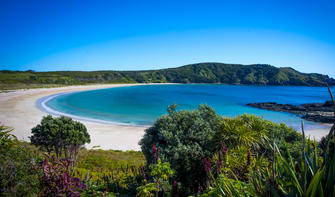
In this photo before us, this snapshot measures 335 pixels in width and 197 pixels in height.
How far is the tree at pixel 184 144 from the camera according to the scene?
6.21 m

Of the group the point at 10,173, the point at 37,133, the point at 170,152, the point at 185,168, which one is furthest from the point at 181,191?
the point at 37,133

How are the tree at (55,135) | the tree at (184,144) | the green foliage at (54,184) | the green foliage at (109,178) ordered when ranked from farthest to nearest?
the tree at (55,135) → the tree at (184,144) → the green foliage at (109,178) → the green foliage at (54,184)

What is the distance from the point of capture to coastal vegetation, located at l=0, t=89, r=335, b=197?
2.19 meters

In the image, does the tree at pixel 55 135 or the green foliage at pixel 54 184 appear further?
the tree at pixel 55 135

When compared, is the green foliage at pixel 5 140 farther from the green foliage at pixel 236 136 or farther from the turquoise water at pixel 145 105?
the turquoise water at pixel 145 105

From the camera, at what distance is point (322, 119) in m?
35.4

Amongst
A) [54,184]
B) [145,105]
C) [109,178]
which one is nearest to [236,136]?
[109,178]

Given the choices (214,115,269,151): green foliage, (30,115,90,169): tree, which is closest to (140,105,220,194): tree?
(214,115,269,151): green foliage

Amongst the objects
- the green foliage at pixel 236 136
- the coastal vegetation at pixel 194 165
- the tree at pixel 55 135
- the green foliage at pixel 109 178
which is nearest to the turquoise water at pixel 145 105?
the tree at pixel 55 135

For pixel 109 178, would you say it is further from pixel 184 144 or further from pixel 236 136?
pixel 236 136

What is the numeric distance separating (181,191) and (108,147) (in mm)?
14944

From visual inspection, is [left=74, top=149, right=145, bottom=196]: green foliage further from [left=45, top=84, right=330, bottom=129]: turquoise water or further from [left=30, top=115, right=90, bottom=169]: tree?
[left=45, top=84, right=330, bottom=129]: turquoise water

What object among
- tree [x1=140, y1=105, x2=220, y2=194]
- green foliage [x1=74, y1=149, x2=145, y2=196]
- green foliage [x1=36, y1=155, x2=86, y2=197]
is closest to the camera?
green foliage [x1=36, y1=155, x2=86, y2=197]

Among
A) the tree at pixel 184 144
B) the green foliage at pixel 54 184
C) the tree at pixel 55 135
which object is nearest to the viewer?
the green foliage at pixel 54 184
